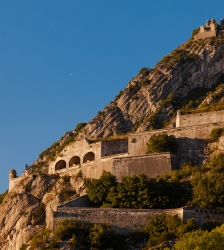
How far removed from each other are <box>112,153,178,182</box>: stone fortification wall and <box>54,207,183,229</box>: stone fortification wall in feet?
28.2

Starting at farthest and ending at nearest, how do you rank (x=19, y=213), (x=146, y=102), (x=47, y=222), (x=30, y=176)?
(x=146, y=102), (x=30, y=176), (x=19, y=213), (x=47, y=222)

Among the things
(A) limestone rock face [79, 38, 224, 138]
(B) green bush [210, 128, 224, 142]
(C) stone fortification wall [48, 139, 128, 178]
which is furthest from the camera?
(A) limestone rock face [79, 38, 224, 138]

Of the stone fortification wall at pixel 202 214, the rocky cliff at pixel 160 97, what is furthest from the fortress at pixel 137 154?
the stone fortification wall at pixel 202 214

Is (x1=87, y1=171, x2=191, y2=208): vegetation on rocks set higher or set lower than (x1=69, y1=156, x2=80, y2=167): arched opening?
lower

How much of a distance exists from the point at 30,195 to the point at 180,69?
31.6 metres

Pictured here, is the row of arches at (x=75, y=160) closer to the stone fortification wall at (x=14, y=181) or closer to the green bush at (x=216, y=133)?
the stone fortification wall at (x=14, y=181)

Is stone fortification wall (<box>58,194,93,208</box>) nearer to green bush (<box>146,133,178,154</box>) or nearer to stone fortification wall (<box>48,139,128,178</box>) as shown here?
stone fortification wall (<box>48,139,128,178</box>)

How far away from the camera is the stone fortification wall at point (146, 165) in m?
61.7

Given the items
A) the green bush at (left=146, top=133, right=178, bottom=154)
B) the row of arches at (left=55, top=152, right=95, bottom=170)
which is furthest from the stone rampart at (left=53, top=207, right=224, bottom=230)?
the row of arches at (left=55, top=152, right=95, bottom=170)

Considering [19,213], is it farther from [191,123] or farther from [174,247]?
[174,247]

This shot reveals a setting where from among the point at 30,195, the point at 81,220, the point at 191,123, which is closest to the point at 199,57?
the point at 191,123

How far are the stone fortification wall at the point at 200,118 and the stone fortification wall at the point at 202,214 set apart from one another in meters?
14.2

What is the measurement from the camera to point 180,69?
302 ft

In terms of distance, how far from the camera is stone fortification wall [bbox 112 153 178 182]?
202 ft
